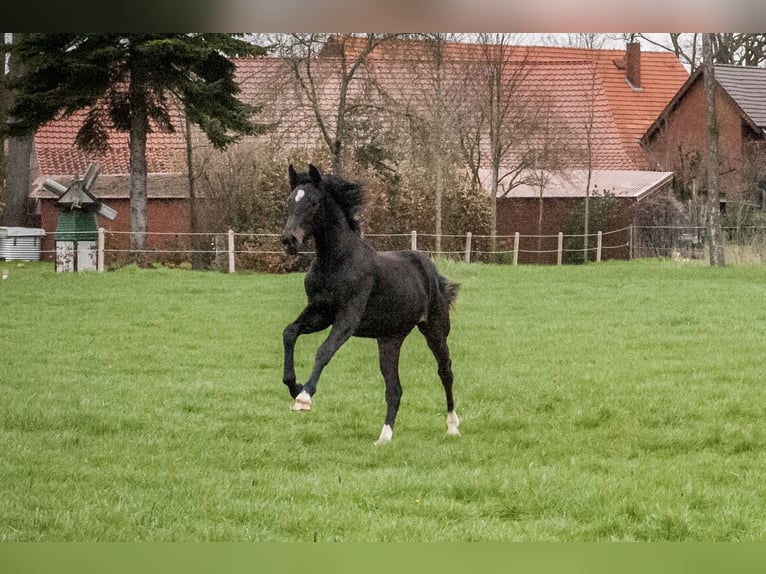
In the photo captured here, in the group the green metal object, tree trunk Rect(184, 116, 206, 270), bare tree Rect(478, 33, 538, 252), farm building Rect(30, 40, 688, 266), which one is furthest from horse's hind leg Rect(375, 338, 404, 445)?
bare tree Rect(478, 33, 538, 252)

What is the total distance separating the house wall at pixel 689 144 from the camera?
12.1 meters

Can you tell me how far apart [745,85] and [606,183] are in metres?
1.75

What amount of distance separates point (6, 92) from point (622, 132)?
7110 millimetres

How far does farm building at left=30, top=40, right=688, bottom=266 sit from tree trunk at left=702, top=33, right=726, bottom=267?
0.89 meters

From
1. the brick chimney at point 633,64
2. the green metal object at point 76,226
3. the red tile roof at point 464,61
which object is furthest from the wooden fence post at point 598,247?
the green metal object at point 76,226

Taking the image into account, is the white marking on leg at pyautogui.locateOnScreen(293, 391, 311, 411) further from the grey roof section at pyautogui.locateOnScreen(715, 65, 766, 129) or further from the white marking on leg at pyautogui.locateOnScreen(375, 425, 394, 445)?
the grey roof section at pyautogui.locateOnScreen(715, 65, 766, 129)

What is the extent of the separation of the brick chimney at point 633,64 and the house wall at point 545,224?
1.25 meters

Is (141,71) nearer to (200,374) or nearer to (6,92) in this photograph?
(6,92)

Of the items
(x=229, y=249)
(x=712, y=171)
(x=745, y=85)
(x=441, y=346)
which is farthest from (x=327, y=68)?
(x=441, y=346)

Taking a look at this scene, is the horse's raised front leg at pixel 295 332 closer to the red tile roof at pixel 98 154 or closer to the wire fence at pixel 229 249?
the wire fence at pixel 229 249

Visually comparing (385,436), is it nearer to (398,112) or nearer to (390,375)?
(390,375)

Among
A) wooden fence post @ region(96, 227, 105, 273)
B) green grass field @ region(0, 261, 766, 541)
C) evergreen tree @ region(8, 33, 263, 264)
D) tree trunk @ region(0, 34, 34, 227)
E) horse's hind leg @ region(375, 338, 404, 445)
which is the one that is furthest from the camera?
wooden fence post @ region(96, 227, 105, 273)

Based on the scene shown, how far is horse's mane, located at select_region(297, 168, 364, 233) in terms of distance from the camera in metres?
4.22

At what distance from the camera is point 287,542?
135 inches
